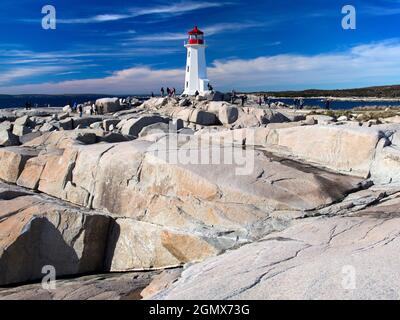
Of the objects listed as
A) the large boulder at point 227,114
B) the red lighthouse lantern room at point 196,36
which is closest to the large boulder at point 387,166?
the large boulder at point 227,114

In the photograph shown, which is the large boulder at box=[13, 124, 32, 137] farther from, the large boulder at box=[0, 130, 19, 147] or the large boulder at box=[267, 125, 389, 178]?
the large boulder at box=[267, 125, 389, 178]

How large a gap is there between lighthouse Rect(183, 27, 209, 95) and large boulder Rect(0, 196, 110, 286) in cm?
4474

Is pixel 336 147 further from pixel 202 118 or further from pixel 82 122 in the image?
pixel 82 122

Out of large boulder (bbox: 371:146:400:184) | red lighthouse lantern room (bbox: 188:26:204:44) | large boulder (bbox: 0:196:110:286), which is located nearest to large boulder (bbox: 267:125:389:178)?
large boulder (bbox: 371:146:400:184)

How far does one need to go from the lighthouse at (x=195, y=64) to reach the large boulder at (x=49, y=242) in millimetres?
44740

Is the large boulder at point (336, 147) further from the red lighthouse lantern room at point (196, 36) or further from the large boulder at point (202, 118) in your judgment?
the red lighthouse lantern room at point (196, 36)

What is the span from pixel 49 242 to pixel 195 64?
46.9 meters

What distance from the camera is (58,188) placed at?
14.0 m

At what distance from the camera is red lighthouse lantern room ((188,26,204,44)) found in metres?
56.2

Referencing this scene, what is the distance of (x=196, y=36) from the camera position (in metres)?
56.8

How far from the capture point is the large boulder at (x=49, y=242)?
1102 centimetres

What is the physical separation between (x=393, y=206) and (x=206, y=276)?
468 cm
